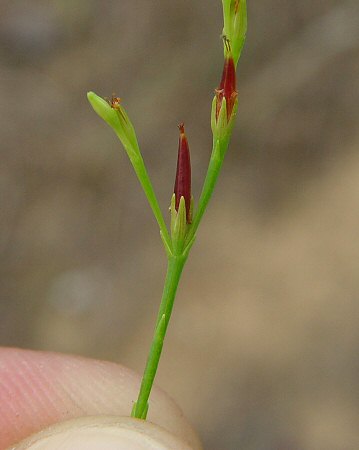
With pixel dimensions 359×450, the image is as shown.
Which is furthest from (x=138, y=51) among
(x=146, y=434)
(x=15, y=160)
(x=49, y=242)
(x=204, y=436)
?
(x=146, y=434)

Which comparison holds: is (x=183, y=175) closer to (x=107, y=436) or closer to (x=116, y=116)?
(x=116, y=116)

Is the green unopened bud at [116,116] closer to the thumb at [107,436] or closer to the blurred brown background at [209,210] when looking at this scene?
the thumb at [107,436]

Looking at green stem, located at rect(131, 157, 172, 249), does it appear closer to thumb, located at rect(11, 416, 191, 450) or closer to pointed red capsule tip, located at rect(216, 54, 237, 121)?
pointed red capsule tip, located at rect(216, 54, 237, 121)

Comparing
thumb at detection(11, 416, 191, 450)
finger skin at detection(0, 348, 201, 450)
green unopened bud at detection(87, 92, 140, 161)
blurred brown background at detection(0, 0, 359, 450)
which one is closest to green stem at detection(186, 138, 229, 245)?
green unopened bud at detection(87, 92, 140, 161)

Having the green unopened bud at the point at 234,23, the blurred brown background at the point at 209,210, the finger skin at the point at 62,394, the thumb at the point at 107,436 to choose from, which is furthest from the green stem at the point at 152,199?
the blurred brown background at the point at 209,210

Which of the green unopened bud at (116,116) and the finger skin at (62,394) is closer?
the green unopened bud at (116,116)

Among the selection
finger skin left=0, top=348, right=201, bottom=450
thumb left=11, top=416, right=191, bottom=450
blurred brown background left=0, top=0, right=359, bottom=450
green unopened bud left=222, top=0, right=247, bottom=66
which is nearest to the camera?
green unopened bud left=222, top=0, right=247, bottom=66
